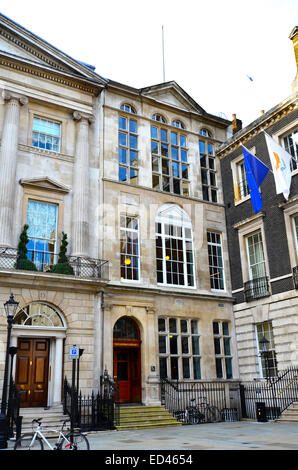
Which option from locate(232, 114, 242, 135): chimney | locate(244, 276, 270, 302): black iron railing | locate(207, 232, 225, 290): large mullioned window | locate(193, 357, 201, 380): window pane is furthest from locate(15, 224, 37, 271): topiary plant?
locate(232, 114, 242, 135): chimney

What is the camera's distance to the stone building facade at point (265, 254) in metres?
19.8

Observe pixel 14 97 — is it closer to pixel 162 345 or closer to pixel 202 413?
pixel 162 345

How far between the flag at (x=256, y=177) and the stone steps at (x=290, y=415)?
26.7ft

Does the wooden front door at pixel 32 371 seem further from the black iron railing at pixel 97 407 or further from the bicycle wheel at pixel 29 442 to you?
the bicycle wheel at pixel 29 442

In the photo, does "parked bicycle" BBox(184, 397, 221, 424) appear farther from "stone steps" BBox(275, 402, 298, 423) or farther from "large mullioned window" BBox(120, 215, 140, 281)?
"large mullioned window" BBox(120, 215, 140, 281)

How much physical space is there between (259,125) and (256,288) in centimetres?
821

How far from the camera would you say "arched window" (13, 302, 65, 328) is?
17.3 metres

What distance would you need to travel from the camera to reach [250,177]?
2030 centimetres

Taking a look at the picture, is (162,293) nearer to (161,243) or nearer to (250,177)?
(161,243)

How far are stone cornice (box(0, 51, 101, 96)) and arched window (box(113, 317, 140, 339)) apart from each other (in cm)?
1125

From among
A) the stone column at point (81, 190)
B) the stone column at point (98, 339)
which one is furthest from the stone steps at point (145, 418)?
the stone column at point (81, 190)

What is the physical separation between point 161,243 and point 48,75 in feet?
31.4

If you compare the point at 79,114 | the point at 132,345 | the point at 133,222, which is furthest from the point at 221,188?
the point at 132,345
